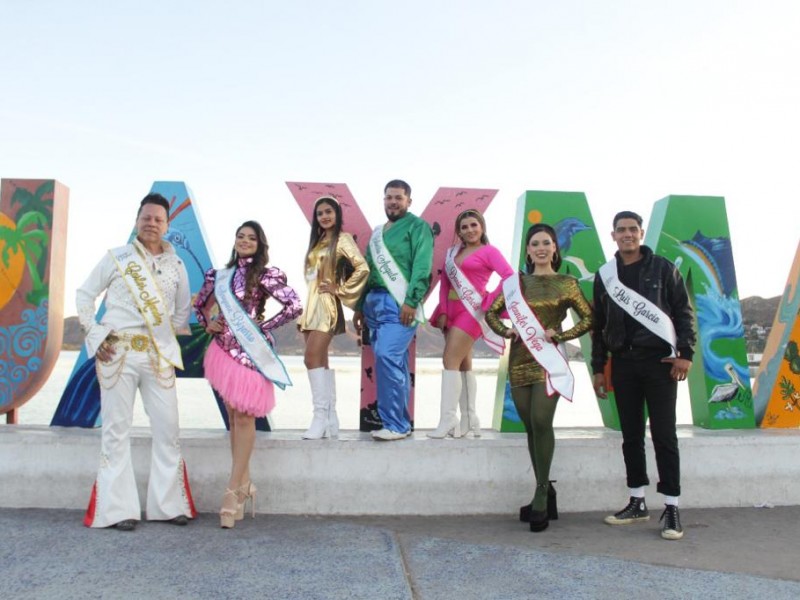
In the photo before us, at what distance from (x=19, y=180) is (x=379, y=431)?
312 cm

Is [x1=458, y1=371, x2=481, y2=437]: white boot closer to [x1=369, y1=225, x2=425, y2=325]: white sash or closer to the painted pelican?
[x1=369, y1=225, x2=425, y2=325]: white sash

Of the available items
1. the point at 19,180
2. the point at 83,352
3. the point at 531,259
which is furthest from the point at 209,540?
the point at 19,180

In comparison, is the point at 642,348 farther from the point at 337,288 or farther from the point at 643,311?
the point at 337,288

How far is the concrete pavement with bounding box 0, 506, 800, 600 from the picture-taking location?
9.23ft

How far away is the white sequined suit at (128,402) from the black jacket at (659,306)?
2530 mm

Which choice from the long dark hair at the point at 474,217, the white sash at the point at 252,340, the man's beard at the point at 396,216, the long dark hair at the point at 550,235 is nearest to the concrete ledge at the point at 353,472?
the white sash at the point at 252,340

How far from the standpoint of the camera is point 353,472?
4246 millimetres

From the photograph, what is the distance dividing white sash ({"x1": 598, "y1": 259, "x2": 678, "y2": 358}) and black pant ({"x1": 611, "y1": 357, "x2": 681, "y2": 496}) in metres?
0.16

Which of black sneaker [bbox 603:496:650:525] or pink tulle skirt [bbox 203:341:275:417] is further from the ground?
pink tulle skirt [bbox 203:341:275:417]

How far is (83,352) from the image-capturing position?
482cm

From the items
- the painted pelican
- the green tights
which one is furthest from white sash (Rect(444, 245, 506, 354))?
the painted pelican

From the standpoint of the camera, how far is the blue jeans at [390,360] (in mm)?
4422

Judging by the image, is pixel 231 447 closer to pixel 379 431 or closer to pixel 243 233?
pixel 379 431

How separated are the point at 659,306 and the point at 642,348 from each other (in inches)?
9.9
